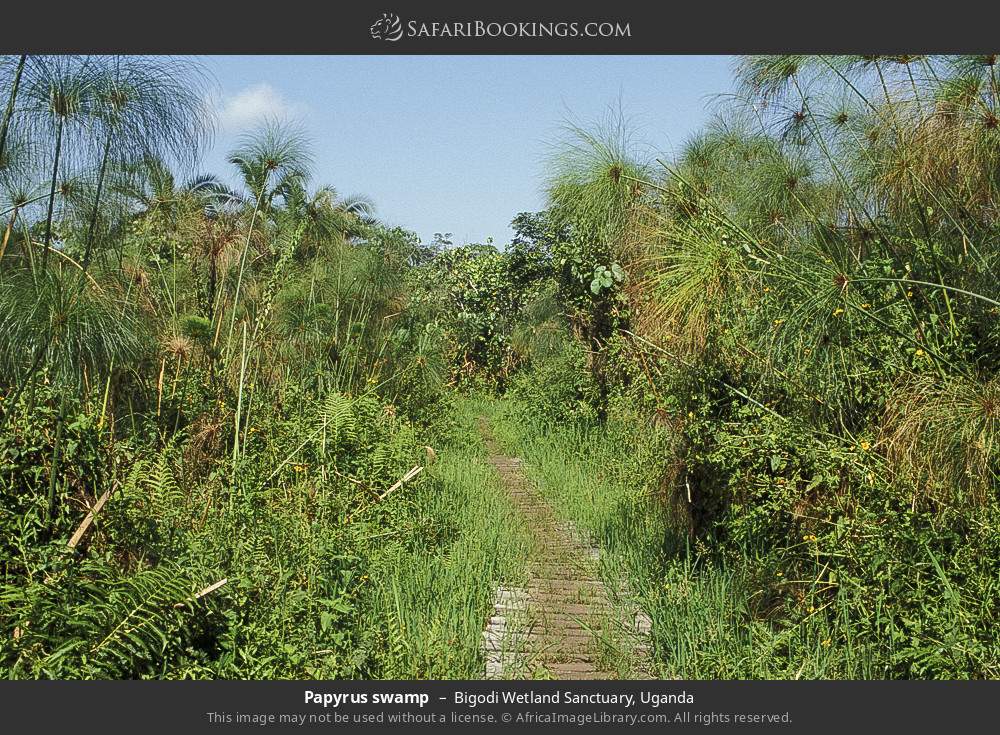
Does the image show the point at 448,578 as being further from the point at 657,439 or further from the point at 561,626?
the point at 657,439

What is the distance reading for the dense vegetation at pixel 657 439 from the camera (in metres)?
3.77

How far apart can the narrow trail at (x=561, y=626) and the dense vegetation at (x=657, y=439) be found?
0.45 feet

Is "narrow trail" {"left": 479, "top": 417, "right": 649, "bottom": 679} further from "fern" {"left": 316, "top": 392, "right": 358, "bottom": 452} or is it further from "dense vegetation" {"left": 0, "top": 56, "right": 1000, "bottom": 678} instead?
"fern" {"left": 316, "top": 392, "right": 358, "bottom": 452}

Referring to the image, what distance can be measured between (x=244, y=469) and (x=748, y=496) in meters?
2.79

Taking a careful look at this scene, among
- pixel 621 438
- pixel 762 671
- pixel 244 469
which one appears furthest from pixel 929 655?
pixel 621 438

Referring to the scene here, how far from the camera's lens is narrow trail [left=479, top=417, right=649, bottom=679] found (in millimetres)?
4113

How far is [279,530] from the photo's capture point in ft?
16.0

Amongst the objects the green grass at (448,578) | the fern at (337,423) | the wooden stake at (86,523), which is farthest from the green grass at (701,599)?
the wooden stake at (86,523)

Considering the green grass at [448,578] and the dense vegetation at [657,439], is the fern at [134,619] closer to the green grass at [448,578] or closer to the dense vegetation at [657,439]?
the dense vegetation at [657,439]

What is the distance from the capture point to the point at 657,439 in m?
5.91

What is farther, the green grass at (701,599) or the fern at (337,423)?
the fern at (337,423)

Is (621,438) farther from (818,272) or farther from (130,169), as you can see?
(130,169)

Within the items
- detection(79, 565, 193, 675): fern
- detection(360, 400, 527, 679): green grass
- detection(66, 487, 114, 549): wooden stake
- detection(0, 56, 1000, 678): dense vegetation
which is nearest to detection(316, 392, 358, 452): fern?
detection(0, 56, 1000, 678): dense vegetation

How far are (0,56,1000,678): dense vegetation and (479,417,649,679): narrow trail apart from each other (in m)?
0.14
